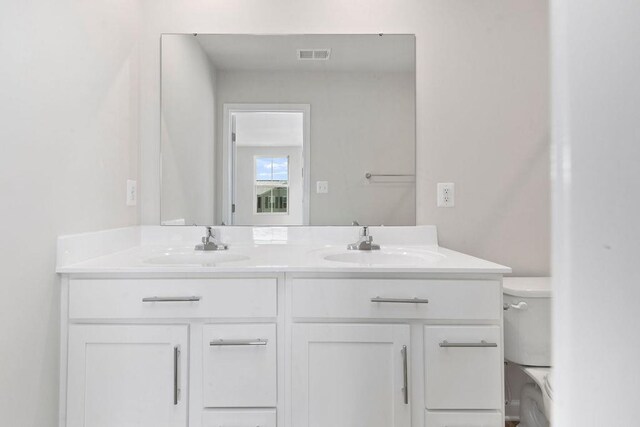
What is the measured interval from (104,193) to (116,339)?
59cm

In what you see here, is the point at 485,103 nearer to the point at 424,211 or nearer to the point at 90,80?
the point at 424,211

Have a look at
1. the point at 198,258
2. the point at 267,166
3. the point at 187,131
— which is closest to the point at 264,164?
the point at 267,166

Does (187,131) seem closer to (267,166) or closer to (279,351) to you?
(267,166)

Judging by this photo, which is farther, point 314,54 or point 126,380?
point 314,54

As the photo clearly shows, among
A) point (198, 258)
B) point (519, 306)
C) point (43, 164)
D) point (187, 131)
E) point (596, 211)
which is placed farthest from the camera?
point (187, 131)

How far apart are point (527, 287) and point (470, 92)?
915mm

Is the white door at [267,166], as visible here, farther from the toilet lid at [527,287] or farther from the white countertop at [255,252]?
the toilet lid at [527,287]

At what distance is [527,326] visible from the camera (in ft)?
4.46

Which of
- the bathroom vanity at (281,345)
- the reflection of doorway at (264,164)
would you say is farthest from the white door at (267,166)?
the bathroom vanity at (281,345)

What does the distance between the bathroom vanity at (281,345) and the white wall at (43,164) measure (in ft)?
0.25

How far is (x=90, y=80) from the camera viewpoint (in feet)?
4.16

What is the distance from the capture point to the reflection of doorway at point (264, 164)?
1657mm

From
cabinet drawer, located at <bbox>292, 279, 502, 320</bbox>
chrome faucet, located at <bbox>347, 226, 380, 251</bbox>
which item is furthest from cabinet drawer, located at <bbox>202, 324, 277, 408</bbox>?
chrome faucet, located at <bbox>347, 226, 380, 251</bbox>

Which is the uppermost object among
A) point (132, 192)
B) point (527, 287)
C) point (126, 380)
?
point (132, 192)
